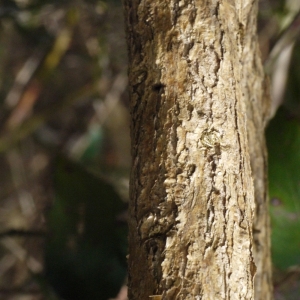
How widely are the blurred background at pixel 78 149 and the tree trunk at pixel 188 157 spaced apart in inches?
10.8

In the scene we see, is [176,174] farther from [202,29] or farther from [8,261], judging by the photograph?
[8,261]

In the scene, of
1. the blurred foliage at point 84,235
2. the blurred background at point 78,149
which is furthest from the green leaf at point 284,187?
the blurred foliage at point 84,235

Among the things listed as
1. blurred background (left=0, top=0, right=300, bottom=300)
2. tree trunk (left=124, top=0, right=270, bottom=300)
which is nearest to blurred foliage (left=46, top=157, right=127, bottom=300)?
blurred background (left=0, top=0, right=300, bottom=300)

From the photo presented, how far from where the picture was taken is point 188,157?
0.32 meters

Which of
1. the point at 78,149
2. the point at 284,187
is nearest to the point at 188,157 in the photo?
the point at 284,187

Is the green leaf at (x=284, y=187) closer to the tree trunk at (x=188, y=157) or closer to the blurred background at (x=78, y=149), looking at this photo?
the blurred background at (x=78, y=149)

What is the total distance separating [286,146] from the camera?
60 cm

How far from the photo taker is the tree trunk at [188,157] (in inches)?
12.2

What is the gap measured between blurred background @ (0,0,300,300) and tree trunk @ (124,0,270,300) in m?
0.27

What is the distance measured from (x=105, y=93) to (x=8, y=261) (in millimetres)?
583

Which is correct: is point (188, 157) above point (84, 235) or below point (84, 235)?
above

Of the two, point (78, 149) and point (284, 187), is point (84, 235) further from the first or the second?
point (78, 149)

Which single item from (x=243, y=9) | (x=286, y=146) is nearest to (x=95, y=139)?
(x=286, y=146)

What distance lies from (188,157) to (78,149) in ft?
3.09
